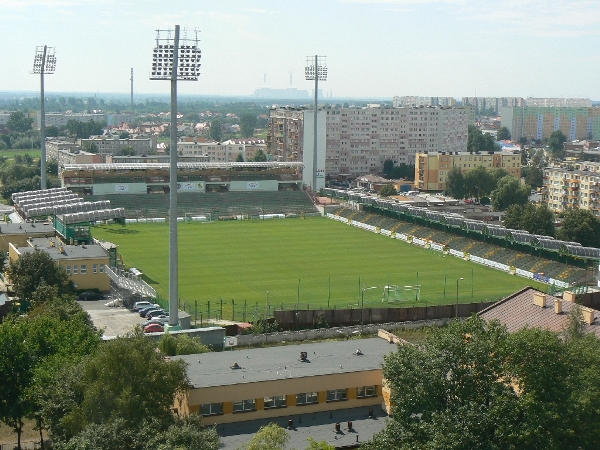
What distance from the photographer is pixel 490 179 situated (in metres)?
66.0

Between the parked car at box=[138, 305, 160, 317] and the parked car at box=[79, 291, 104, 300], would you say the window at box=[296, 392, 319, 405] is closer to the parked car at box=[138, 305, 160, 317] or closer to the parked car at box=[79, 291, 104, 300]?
the parked car at box=[138, 305, 160, 317]

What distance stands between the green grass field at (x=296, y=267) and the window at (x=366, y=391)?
12.9m

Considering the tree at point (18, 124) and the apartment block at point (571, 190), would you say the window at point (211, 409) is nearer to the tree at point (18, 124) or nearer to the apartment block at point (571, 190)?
the apartment block at point (571, 190)

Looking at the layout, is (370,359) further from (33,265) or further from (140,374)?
(33,265)

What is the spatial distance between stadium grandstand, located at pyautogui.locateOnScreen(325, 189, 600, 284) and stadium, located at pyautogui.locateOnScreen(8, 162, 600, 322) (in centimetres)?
7

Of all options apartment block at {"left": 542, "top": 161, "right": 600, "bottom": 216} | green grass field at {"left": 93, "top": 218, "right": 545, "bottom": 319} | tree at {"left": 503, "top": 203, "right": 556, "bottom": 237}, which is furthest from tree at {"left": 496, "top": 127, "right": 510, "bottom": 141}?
tree at {"left": 503, "top": 203, "right": 556, "bottom": 237}

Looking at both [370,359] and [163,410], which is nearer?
[163,410]

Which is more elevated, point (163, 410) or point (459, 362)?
point (459, 362)

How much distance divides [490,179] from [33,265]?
44200 mm

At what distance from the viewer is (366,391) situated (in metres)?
17.6

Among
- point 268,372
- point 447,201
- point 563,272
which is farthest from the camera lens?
point 447,201

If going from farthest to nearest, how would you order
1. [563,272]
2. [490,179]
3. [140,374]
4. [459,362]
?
[490,179], [563,272], [140,374], [459,362]

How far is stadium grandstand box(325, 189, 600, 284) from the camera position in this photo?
38688 mm

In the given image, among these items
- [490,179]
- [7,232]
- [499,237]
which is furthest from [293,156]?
[7,232]
